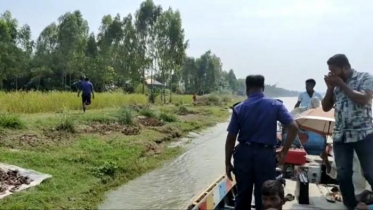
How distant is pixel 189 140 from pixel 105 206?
9202 millimetres

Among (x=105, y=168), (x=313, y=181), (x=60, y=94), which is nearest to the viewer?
(x=313, y=181)

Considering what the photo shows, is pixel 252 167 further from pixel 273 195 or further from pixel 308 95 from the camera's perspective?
pixel 308 95

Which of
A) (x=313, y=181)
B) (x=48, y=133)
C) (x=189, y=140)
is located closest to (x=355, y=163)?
(x=313, y=181)

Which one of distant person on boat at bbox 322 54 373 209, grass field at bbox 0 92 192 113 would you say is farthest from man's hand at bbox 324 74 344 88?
grass field at bbox 0 92 192 113

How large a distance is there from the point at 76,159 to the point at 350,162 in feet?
21.3

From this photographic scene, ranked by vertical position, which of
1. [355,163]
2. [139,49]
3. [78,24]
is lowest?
[355,163]

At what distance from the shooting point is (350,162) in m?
3.95

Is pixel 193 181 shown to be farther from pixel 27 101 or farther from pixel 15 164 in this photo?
pixel 27 101

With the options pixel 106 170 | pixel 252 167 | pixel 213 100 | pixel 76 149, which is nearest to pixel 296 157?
pixel 252 167

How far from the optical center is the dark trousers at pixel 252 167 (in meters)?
3.66

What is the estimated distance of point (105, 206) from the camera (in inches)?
271

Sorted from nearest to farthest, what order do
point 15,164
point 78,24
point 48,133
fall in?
1. point 15,164
2. point 48,133
3. point 78,24

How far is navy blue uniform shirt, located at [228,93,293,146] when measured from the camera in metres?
3.67

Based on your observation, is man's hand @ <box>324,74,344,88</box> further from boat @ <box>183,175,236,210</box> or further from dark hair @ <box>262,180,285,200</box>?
boat @ <box>183,175,236,210</box>
